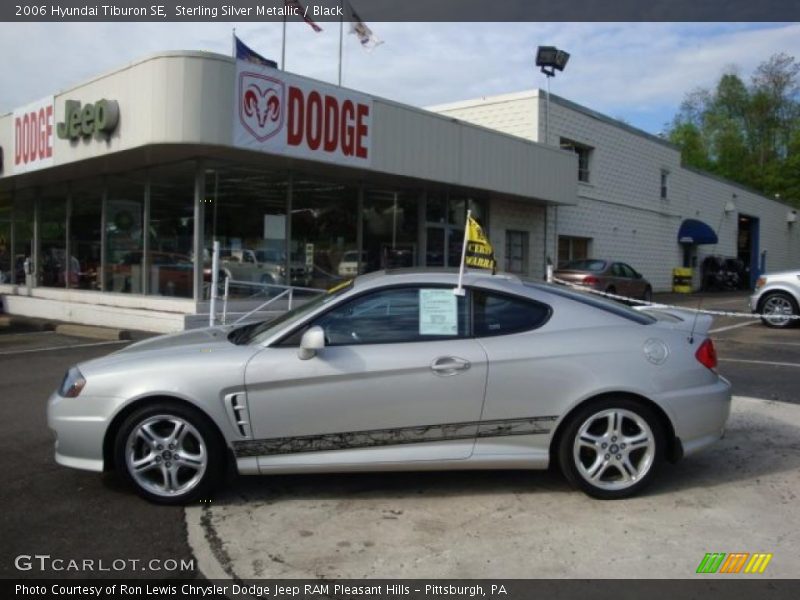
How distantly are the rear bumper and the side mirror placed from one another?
2.17 m

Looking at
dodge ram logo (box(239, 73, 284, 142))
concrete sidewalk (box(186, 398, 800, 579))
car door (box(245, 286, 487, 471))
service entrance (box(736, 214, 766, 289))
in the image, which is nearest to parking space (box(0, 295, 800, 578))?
concrete sidewalk (box(186, 398, 800, 579))

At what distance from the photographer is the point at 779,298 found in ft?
49.0

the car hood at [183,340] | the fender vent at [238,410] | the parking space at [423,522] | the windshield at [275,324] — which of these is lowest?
the parking space at [423,522]

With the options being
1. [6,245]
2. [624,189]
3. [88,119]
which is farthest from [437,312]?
[624,189]

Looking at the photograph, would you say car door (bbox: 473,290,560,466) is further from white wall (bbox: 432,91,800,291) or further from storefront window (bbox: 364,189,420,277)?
white wall (bbox: 432,91,800,291)

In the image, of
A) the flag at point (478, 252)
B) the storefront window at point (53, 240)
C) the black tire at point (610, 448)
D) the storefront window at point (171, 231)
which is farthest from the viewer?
the storefront window at point (53, 240)

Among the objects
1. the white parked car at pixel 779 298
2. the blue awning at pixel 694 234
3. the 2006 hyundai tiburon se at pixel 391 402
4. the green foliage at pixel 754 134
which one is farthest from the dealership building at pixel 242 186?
the green foliage at pixel 754 134

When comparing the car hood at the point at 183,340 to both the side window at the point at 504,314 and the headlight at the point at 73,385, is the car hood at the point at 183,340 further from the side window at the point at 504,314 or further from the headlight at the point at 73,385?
the side window at the point at 504,314

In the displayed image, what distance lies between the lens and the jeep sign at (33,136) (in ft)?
47.8

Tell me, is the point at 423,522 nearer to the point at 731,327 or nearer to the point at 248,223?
the point at 248,223

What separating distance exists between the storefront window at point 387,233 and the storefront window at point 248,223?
1.99 meters

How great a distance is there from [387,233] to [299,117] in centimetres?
500

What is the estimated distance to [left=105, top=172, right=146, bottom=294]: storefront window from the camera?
15117mm

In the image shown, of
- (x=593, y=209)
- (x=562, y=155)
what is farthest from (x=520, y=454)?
(x=593, y=209)
